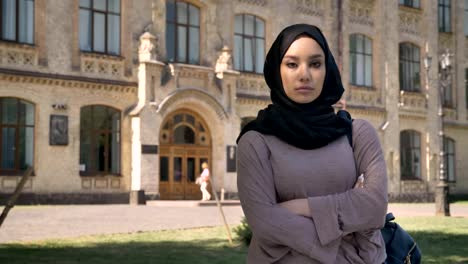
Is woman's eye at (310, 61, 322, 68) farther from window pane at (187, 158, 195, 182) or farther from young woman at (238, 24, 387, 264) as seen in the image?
window pane at (187, 158, 195, 182)

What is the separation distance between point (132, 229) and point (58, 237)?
2288mm

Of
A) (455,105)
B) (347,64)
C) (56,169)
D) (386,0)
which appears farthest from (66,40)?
(455,105)

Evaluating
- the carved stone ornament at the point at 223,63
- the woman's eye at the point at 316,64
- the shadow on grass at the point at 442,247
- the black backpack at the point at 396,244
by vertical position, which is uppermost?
the carved stone ornament at the point at 223,63

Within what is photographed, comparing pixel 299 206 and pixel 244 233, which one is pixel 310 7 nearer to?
pixel 244 233

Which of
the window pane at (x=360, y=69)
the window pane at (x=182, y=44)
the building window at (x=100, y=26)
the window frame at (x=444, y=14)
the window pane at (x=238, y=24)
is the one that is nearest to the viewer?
the building window at (x=100, y=26)

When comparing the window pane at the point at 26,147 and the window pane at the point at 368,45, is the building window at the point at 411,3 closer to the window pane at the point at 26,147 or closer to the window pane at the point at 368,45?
the window pane at the point at 368,45

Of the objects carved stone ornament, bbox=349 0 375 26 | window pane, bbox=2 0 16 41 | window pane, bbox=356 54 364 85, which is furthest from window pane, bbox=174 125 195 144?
carved stone ornament, bbox=349 0 375 26

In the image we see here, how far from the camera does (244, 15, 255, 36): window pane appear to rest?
32.3 m

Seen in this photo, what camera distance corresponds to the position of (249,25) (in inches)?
1277

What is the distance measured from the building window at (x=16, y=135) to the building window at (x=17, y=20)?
2400 mm

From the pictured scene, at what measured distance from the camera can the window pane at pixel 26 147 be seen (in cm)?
2519

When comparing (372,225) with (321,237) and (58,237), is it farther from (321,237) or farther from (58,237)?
(58,237)

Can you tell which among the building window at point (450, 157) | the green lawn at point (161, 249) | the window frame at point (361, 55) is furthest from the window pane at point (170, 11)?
the building window at point (450, 157)

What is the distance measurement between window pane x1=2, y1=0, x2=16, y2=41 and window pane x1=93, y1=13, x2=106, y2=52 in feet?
10.8
